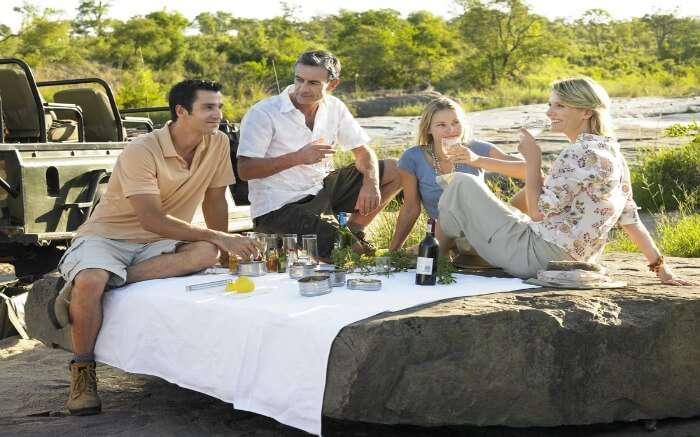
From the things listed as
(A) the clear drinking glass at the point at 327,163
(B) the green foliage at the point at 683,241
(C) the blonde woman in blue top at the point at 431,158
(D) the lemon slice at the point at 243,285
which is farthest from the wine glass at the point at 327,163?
(B) the green foliage at the point at 683,241

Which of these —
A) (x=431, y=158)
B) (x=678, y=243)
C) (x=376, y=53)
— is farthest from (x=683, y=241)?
(x=376, y=53)

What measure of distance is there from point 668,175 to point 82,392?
822 centimetres

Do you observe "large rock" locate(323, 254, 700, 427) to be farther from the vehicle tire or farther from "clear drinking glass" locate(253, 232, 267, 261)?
the vehicle tire

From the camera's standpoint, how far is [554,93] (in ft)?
15.2

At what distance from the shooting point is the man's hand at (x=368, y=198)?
232 inches

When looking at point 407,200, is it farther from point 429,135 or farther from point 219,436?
point 219,436

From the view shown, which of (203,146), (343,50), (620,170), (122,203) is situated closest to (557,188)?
(620,170)

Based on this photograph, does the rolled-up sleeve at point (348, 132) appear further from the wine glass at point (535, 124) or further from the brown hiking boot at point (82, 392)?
the wine glass at point (535, 124)

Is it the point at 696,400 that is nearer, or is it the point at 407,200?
the point at 696,400

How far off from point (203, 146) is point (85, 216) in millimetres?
2152

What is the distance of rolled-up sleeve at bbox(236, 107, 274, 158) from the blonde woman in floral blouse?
137 centimetres

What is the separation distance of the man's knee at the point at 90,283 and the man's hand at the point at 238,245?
57cm

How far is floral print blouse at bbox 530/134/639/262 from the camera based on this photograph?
451 cm

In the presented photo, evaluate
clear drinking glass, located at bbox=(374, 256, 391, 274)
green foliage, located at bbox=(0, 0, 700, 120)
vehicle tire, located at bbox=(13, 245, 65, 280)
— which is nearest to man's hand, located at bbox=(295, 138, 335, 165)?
clear drinking glass, located at bbox=(374, 256, 391, 274)
